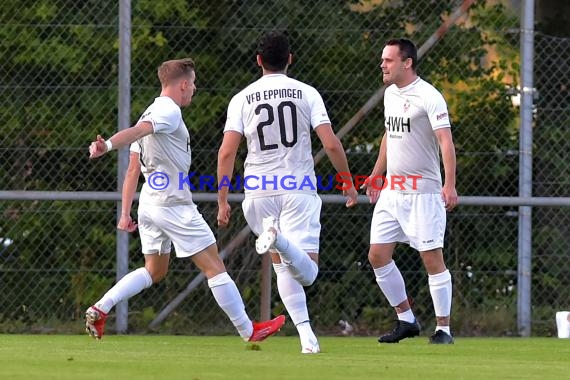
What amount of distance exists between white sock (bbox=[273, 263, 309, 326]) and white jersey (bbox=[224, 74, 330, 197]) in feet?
1.54

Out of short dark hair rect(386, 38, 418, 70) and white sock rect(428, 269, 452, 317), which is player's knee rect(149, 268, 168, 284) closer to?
white sock rect(428, 269, 452, 317)

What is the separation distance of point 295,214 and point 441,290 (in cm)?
160

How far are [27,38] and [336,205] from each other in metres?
2.73

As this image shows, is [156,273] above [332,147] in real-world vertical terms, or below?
below

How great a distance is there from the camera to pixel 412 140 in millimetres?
10211

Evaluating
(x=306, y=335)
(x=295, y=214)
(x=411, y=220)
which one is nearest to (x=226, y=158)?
(x=295, y=214)

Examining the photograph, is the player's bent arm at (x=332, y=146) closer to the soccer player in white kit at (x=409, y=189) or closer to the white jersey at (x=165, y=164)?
the white jersey at (x=165, y=164)

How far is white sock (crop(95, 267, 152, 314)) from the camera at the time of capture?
981 cm

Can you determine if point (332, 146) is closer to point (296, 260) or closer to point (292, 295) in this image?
point (296, 260)

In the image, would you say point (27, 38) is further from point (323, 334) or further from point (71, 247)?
point (323, 334)

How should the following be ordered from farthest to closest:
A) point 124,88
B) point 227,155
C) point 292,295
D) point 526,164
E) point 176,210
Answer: point 526,164, point 124,88, point 176,210, point 227,155, point 292,295

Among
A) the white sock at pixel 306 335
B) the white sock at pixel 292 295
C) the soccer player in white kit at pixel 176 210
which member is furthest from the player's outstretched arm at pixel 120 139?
the white sock at pixel 306 335

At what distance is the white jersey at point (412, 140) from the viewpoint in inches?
399

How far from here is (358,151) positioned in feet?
40.7
